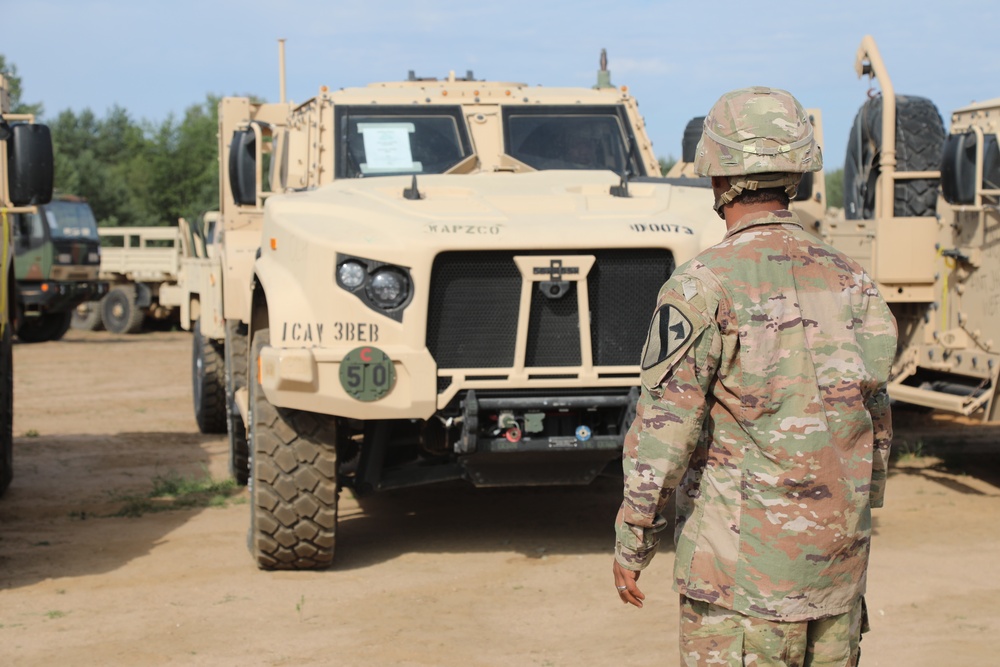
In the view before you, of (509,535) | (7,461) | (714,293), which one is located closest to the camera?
(714,293)

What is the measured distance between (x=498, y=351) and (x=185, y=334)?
20.6 metres

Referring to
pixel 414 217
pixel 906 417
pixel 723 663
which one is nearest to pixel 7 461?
pixel 414 217

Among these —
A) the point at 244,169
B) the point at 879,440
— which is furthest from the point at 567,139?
the point at 879,440

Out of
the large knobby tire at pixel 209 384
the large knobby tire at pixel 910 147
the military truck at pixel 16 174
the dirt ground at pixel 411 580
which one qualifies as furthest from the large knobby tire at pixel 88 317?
the large knobby tire at pixel 910 147

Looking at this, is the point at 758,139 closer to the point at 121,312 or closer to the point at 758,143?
the point at 758,143

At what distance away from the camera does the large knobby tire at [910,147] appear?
8391mm

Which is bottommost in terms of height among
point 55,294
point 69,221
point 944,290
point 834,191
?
point 55,294

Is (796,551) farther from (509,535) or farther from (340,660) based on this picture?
(509,535)

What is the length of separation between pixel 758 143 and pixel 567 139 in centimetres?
472

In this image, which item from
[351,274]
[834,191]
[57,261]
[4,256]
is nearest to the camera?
[351,274]

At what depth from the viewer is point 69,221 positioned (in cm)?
2147

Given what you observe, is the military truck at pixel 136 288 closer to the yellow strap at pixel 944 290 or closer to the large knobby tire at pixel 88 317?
the large knobby tire at pixel 88 317

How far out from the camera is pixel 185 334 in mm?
25469

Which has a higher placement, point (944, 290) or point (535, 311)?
point (535, 311)
